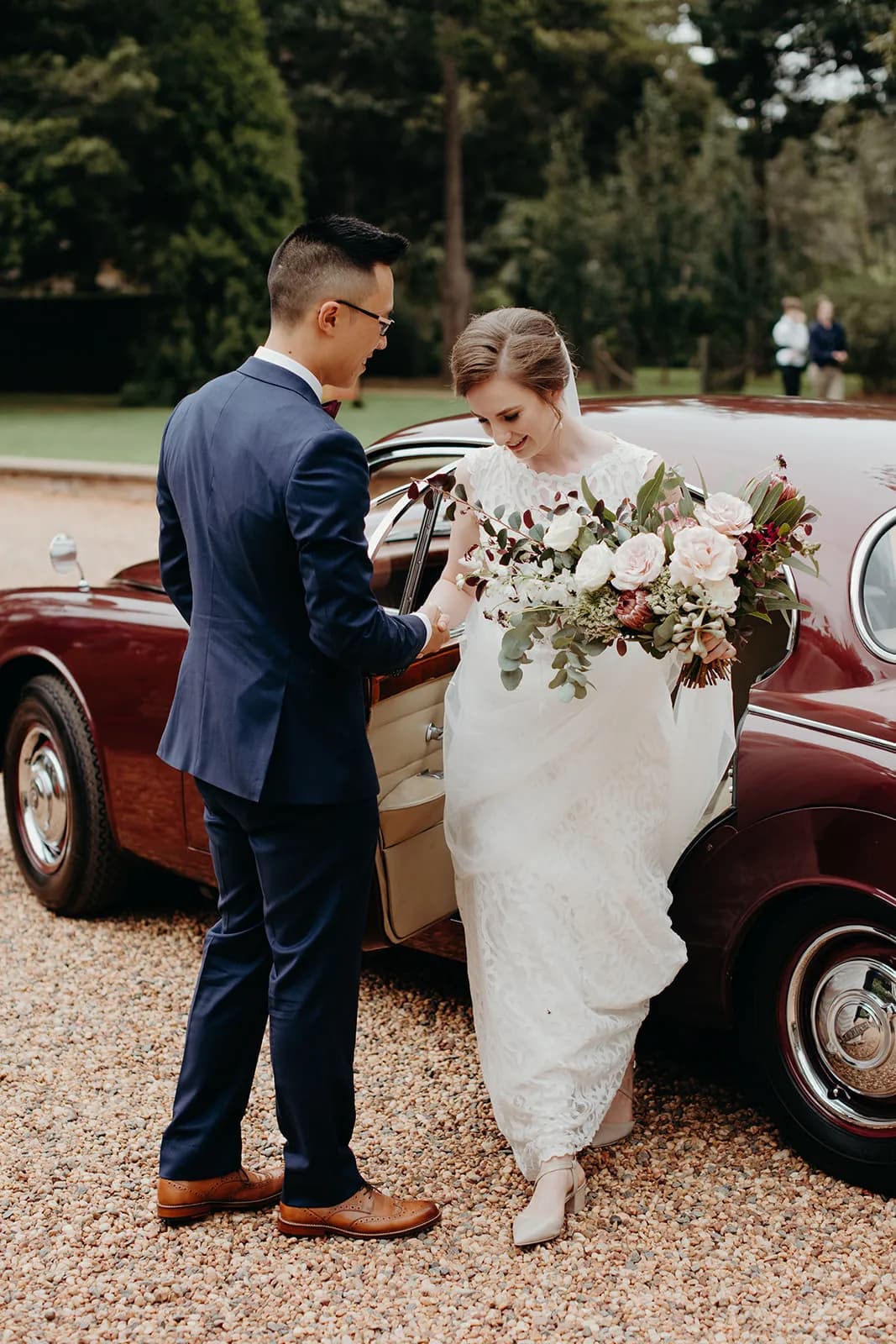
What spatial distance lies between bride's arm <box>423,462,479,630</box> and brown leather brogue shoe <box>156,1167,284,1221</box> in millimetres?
1269

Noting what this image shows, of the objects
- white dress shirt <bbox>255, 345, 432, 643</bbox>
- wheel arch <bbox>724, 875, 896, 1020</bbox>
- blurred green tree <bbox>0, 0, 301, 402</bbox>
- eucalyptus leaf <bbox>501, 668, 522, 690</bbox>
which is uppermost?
blurred green tree <bbox>0, 0, 301, 402</bbox>

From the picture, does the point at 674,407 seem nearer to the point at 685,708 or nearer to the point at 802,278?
the point at 685,708

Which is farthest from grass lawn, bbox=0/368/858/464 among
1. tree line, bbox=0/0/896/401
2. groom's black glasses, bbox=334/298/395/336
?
groom's black glasses, bbox=334/298/395/336

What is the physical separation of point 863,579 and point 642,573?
2.14 ft

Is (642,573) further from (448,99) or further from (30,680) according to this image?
(448,99)

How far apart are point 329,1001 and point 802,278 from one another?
31.4m

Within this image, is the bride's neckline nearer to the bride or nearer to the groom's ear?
the bride

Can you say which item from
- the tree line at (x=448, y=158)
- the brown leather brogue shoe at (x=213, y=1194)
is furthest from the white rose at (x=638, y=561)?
the tree line at (x=448, y=158)

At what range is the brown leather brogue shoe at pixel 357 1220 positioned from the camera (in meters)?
2.99

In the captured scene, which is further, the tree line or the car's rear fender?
the tree line

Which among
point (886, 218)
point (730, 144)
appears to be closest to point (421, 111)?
point (730, 144)

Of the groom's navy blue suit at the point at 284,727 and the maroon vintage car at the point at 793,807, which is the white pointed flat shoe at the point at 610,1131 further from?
the groom's navy blue suit at the point at 284,727

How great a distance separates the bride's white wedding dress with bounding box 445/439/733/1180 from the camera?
309 cm

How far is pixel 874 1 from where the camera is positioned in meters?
30.5
